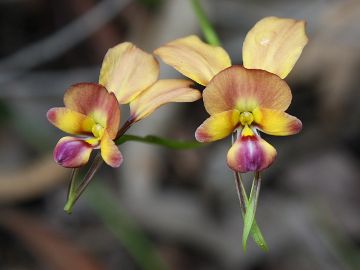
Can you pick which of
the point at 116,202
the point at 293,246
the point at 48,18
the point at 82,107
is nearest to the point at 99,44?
the point at 48,18

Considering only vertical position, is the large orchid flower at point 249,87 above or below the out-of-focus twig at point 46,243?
above

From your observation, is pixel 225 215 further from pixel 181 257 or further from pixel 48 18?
pixel 48 18

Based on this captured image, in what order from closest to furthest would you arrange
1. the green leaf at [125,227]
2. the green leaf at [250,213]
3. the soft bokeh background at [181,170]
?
the green leaf at [250,213] → the green leaf at [125,227] → the soft bokeh background at [181,170]

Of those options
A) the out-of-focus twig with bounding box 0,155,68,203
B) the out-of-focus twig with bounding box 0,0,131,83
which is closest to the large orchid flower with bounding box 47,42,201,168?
the out-of-focus twig with bounding box 0,155,68,203

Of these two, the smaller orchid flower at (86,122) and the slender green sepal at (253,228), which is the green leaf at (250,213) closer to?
the slender green sepal at (253,228)

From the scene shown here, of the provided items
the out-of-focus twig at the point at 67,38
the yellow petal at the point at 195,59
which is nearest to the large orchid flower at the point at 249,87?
the yellow petal at the point at 195,59

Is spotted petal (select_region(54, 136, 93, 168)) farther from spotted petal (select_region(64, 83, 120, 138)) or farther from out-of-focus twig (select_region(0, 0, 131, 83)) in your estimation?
out-of-focus twig (select_region(0, 0, 131, 83))
